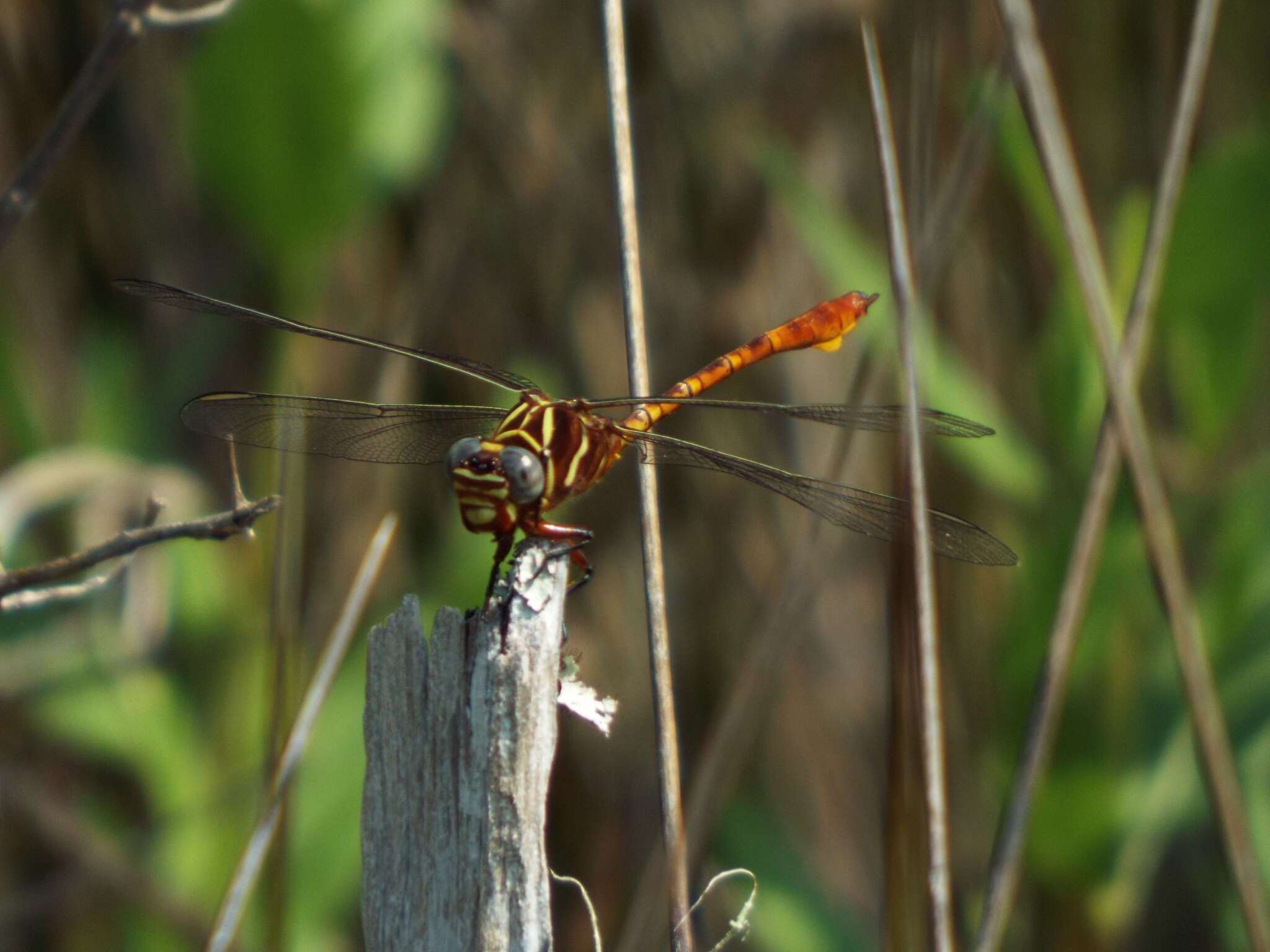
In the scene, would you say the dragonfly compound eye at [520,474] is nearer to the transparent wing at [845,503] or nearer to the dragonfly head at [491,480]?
the dragonfly head at [491,480]

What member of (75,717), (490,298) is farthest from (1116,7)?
(75,717)

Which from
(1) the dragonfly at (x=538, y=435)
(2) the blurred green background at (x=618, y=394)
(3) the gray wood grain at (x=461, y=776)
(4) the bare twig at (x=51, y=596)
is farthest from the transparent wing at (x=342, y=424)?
(3) the gray wood grain at (x=461, y=776)

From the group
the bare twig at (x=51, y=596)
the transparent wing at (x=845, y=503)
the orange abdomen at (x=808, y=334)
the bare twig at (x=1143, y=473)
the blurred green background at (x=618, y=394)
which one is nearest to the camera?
the bare twig at (x=51, y=596)

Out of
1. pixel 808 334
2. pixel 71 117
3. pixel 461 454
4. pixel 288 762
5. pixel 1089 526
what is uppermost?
pixel 71 117

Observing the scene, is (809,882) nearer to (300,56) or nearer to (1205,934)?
(1205,934)

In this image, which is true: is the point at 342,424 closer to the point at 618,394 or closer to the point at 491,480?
the point at 491,480

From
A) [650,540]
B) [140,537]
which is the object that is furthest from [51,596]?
[650,540]

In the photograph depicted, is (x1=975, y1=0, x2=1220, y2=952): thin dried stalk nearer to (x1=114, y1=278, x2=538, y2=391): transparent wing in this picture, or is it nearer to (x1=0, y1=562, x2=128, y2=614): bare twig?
(x1=114, y1=278, x2=538, y2=391): transparent wing
